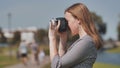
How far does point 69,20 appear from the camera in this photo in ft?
12.6

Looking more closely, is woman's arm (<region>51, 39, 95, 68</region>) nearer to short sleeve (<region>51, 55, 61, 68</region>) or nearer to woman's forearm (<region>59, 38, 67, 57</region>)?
short sleeve (<region>51, 55, 61, 68</region>)

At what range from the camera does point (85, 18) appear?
383 cm

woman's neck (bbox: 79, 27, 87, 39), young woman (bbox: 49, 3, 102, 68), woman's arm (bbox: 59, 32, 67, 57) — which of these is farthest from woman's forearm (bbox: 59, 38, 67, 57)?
woman's neck (bbox: 79, 27, 87, 39)

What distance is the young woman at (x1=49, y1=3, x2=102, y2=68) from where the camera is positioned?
3.72 metres

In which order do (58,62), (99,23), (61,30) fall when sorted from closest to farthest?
(58,62), (61,30), (99,23)

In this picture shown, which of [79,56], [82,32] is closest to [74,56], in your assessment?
[79,56]

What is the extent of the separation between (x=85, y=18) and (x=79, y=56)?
0.34m

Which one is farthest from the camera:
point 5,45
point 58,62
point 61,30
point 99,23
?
point 5,45

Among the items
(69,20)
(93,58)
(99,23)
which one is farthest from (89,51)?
(99,23)

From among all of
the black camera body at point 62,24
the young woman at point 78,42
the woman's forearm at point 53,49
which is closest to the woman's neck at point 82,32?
the young woman at point 78,42

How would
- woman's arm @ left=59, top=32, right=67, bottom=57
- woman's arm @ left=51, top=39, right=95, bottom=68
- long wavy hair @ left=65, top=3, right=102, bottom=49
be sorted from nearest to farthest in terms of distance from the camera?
1. woman's arm @ left=51, top=39, right=95, bottom=68
2. long wavy hair @ left=65, top=3, right=102, bottom=49
3. woman's arm @ left=59, top=32, right=67, bottom=57

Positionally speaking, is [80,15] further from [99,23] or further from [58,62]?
[99,23]

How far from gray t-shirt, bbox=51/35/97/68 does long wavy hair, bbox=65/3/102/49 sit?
54mm

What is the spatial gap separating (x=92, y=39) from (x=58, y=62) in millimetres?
368
